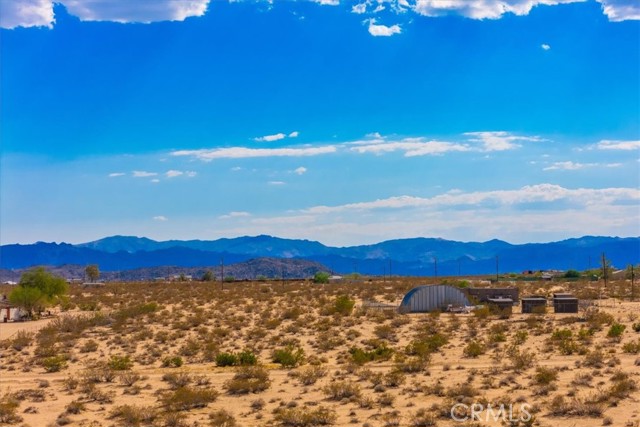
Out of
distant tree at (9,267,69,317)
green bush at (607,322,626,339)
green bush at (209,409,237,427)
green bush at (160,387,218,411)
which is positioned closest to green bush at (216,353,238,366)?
green bush at (160,387,218,411)

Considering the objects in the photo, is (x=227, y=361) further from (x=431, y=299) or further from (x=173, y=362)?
(x=431, y=299)

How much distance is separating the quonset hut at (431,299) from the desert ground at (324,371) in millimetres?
2709

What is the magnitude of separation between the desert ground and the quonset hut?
2709 millimetres

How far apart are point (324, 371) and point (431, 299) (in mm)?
27079

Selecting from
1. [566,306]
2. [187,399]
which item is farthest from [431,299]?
[187,399]

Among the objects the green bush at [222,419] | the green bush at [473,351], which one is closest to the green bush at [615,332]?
the green bush at [473,351]

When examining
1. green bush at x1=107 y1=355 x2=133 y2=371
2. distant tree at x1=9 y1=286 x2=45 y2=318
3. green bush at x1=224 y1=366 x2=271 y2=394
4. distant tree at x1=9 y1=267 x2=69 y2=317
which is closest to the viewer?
green bush at x1=224 y1=366 x2=271 y2=394

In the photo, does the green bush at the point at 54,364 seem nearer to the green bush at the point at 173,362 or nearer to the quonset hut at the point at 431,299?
the green bush at the point at 173,362

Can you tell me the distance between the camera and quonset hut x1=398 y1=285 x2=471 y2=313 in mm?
53406

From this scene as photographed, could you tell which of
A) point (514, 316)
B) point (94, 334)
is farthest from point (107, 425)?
point (514, 316)

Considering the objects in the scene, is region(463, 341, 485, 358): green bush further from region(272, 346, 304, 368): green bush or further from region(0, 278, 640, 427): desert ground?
region(272, 346, 304, 368): green bush

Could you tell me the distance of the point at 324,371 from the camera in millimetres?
28266

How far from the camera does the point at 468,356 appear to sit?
32.0 m

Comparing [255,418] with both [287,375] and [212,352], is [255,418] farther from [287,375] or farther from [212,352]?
[212,352]
